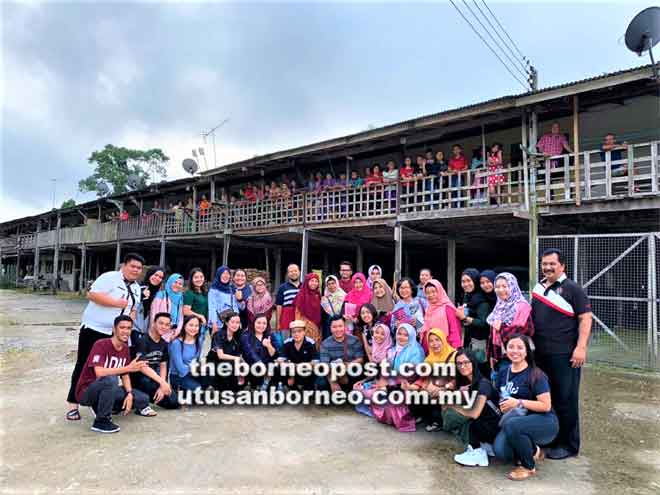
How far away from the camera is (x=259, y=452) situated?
3.36m

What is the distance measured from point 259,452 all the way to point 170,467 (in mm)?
651

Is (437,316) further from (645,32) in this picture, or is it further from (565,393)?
(645,32)

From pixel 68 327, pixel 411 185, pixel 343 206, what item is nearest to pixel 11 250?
pixel 68 327

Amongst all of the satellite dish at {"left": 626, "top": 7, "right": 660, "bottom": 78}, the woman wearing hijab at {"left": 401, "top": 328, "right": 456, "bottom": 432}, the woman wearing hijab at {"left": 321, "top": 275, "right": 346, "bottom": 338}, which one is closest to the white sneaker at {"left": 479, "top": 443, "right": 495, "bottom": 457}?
the woman wearing hijab at {"left": 401, "top": 328, "right": 456, "bottom": 432}

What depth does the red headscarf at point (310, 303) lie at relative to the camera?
5.39 meters

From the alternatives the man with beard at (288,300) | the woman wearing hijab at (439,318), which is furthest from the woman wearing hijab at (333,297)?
the woman wearing hijab at (439,318)

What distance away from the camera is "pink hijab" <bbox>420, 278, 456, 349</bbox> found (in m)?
4.14

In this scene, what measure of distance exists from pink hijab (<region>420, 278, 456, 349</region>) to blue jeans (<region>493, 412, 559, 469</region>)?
3.85 feet

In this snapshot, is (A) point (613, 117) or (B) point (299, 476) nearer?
(B) point (299, 476)

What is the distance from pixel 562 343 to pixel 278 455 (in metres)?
2.33

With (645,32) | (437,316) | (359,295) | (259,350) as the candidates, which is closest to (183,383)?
(259,350)

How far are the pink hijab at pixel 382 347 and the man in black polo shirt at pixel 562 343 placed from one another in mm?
1415

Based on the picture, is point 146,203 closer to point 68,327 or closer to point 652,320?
point 68,327

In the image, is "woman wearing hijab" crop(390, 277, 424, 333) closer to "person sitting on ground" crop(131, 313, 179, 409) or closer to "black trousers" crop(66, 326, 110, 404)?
"person sitting on ground" crop(131, 313, 179, 409)
